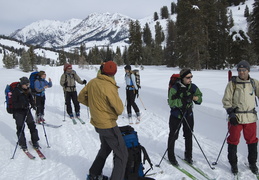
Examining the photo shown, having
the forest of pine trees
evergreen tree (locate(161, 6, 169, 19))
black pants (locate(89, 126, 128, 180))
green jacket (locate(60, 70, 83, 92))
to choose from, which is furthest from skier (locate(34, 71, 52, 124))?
evergreen tree (locate(161, 6, 169, 19))

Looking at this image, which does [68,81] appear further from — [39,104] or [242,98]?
[242,98]

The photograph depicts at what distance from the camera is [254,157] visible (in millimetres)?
3863

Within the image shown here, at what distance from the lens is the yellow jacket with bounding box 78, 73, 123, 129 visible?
293 centimetres

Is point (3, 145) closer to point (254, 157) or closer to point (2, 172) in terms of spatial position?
point (2, 172)

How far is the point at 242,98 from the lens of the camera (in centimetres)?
366

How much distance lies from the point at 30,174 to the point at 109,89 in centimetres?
272

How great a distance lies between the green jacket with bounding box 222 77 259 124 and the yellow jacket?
215cm

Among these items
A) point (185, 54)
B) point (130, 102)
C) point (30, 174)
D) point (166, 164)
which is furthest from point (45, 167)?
Answer: point (185, 54)

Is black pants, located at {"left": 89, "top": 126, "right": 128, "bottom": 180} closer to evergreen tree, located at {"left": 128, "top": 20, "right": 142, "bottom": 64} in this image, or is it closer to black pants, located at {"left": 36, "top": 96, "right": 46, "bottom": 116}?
black pants, located at {"left": 36, "top": 96, "right": 46, "bottom": 116}

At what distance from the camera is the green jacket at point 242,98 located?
3.66 metres

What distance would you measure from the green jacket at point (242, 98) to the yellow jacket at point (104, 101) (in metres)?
2.15

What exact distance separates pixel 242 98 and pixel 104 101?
8.36ft

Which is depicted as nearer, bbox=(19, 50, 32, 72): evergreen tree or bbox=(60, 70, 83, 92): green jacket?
bbox=(60, 70, 83, 92): green jacket

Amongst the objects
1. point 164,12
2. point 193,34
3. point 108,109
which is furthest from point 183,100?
point 164,12
